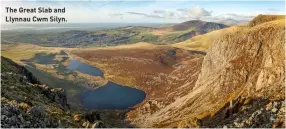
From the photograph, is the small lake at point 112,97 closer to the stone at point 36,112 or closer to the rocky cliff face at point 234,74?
the rocky cliff face at point 234,74

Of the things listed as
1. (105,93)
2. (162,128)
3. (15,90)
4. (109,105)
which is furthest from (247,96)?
(105,93)

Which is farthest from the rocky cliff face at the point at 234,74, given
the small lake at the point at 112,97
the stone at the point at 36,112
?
the stone at the point at 36,112

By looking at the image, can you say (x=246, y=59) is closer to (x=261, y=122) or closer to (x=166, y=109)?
(x=166, y=109)

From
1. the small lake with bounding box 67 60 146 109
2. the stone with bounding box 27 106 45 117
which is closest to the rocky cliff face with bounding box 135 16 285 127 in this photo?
the small lake with bounding box 67 60 146 109

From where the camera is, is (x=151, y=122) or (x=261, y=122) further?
(x=151, y=122)

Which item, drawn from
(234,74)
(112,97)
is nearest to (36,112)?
(234,74)
